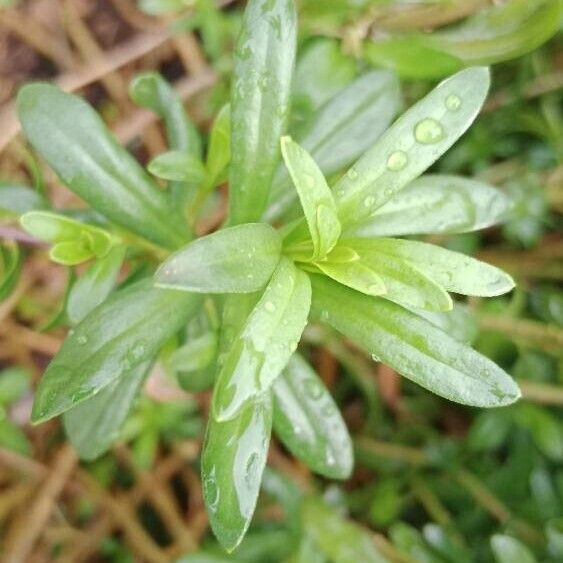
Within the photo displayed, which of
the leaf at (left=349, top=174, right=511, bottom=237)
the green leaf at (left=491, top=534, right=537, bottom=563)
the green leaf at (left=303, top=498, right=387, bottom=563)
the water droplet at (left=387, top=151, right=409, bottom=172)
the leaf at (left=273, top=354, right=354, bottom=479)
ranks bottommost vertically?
the green leaf at (left=303, top=498, right=387, bottom=563)

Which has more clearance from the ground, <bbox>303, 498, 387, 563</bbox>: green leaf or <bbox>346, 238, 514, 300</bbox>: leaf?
<bbox>346, 238, 514, 300</bbox>: leaf

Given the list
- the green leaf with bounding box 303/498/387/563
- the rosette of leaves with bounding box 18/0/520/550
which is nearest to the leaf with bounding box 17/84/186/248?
the rosette of leaves with bounding box 18/0/520/550

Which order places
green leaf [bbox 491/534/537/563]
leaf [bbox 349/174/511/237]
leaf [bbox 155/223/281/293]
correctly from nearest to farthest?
leaf [bbox 155/223/281/293], leaf [bbox 349/174/511/237], green leaf [bbox 491/534/537/563]

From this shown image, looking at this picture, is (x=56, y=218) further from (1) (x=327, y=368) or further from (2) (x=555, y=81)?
(2) (x=555, y=81)

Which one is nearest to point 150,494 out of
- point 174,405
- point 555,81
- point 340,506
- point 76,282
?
point 174,405

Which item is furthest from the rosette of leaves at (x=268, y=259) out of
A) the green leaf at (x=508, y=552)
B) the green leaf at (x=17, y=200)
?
the green leaf at (x=508, y=552)

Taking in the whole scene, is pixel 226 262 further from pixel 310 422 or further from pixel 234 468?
pixel 310 422

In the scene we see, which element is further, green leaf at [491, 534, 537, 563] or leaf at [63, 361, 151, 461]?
green leaf at [491, 534, 537, 563]

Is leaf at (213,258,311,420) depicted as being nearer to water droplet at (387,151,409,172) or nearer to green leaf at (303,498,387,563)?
water droplet at (387,151,409,172)
